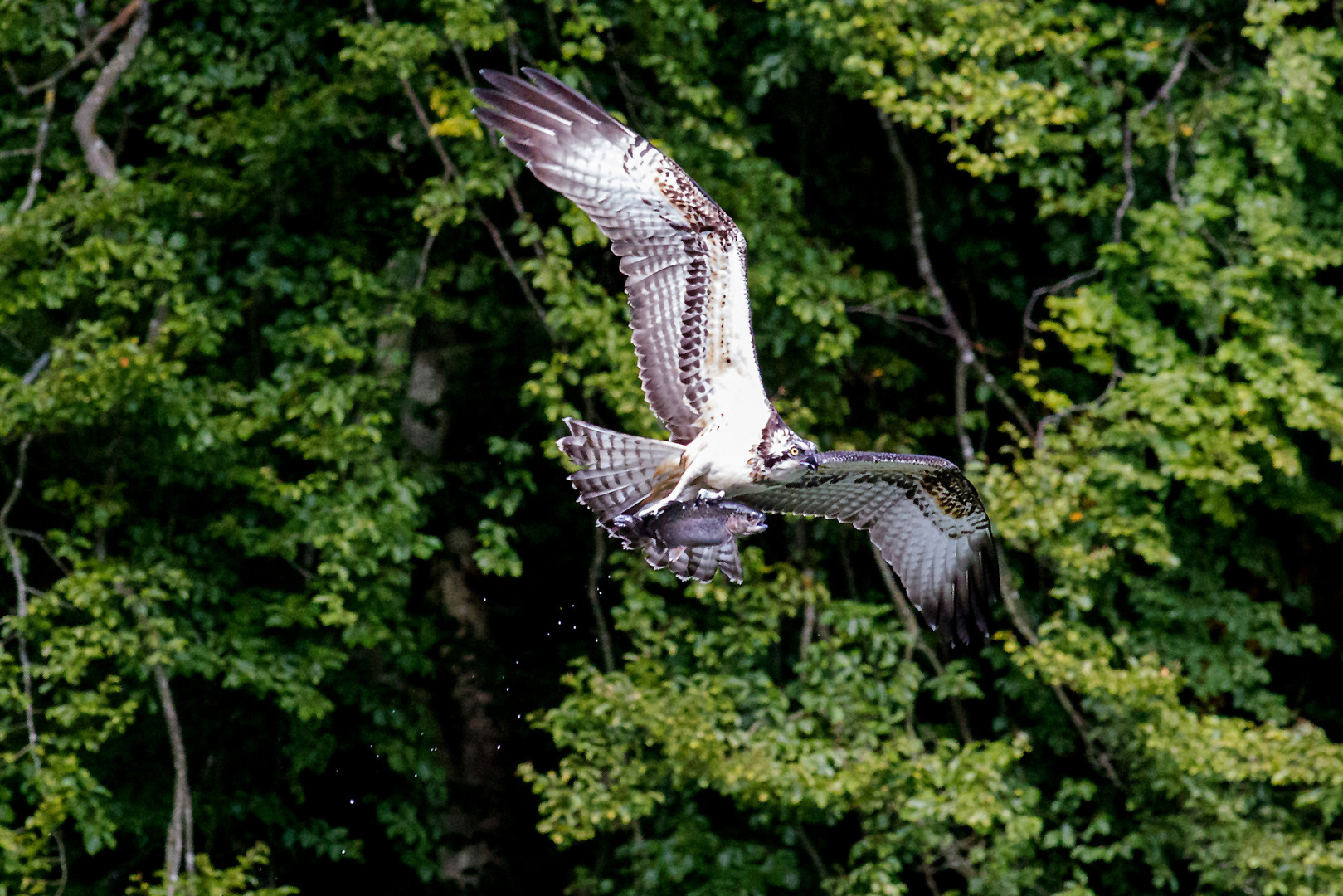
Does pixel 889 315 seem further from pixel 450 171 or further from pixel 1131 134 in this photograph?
pixel 450 171

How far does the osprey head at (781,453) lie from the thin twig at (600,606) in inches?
124

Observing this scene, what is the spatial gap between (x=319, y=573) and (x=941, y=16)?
373 centimetres

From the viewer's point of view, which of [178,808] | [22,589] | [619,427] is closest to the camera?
[22,589]

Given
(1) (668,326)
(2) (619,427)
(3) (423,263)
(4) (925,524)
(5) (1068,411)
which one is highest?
(3) (423,263)

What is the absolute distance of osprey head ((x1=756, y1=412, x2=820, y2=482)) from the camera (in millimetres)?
6348

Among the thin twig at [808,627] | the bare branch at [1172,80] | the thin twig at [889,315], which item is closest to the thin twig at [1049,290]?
the thin twig at [889,315]

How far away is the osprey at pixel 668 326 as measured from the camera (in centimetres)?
640

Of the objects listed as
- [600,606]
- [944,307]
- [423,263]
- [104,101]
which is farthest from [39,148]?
[944,307]

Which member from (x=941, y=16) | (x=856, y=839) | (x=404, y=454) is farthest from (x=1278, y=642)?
(x=404, y=454)

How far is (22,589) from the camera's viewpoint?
8766 millimetres

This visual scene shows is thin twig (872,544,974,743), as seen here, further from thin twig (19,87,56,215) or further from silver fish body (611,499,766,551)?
thin twig (19,87,56,215)

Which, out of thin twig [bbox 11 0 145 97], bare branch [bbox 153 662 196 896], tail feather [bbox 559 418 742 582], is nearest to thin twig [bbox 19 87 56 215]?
thin twig [bbox 11 0 145 97]

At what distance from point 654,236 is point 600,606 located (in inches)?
132

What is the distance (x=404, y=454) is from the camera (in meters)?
9.98
